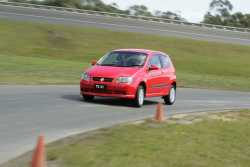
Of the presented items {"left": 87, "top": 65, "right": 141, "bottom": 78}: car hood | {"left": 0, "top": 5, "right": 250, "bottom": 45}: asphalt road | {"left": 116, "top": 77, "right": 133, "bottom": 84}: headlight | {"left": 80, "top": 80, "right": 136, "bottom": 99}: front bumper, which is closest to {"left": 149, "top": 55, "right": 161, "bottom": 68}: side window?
{"left": 87, "top": 65, "right": 141, "bottom": 78}: car hood

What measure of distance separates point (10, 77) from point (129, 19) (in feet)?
115

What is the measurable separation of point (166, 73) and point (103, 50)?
84.8 ft

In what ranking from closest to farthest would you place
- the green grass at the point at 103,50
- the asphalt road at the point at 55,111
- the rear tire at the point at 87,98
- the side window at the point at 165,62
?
the asphalt road at the point at 55,111 < the rear tire at the point at 87,98 < the side window at the point at 165,62 < the green grass at the point at 103,50

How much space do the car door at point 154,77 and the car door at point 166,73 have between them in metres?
0.25

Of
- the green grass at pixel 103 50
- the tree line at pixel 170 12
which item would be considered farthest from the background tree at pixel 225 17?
the green grass at pixel 103 50

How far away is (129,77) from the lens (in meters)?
19.1

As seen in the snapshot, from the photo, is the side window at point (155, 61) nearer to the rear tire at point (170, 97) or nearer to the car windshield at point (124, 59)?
the car windshield at point (124, 59)

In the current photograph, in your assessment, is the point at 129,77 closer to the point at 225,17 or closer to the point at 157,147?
the point at 157,147

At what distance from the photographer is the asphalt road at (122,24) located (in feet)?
177

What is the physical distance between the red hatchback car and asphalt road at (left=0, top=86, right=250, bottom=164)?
1.16ft

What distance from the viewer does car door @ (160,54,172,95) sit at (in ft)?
69.6

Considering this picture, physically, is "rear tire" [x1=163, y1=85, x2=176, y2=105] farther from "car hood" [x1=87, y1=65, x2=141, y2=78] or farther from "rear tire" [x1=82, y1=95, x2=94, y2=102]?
"rear tire" [x1=82, y1=95, x2=94, y2=102]

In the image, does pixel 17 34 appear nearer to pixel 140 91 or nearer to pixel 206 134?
pixel 140 91

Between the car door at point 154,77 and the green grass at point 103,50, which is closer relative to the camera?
the car door at point 154,77
